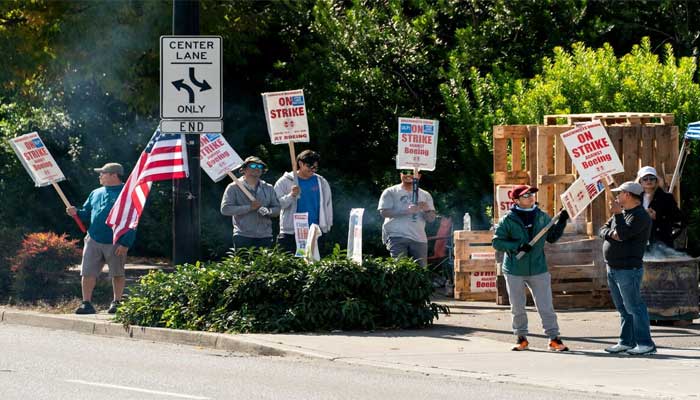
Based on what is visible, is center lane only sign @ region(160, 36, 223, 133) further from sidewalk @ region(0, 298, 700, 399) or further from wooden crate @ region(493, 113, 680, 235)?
wooden crate @ region(493, 113, 680, 235)

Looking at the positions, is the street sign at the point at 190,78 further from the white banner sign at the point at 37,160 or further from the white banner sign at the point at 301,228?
the white banner sign at the point at 37,160

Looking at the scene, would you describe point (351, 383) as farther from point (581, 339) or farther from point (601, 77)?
point (601, 77)

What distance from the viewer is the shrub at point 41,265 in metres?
17.3

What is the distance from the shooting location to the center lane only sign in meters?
14.6

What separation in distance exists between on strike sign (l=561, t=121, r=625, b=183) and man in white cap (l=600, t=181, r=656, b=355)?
3.14 feet

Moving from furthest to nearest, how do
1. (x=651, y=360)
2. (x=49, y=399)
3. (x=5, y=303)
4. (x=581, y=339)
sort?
(x=5, y=303) < (x=581, y=339) < (x=651, y=360) < (x=49, y=399)

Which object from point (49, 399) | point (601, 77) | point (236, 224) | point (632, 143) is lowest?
point (49, 399)

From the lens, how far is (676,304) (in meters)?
14.4

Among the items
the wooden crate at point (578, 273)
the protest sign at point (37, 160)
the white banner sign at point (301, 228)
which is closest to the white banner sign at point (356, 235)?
the white banner sign at point (301, 228)

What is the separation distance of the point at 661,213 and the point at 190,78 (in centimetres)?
528

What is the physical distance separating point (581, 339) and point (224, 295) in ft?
12.0

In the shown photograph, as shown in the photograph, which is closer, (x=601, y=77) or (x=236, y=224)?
(x=236, y=224)

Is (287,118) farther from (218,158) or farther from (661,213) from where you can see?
(661,213)

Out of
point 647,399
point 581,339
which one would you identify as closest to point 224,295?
point 581,339
